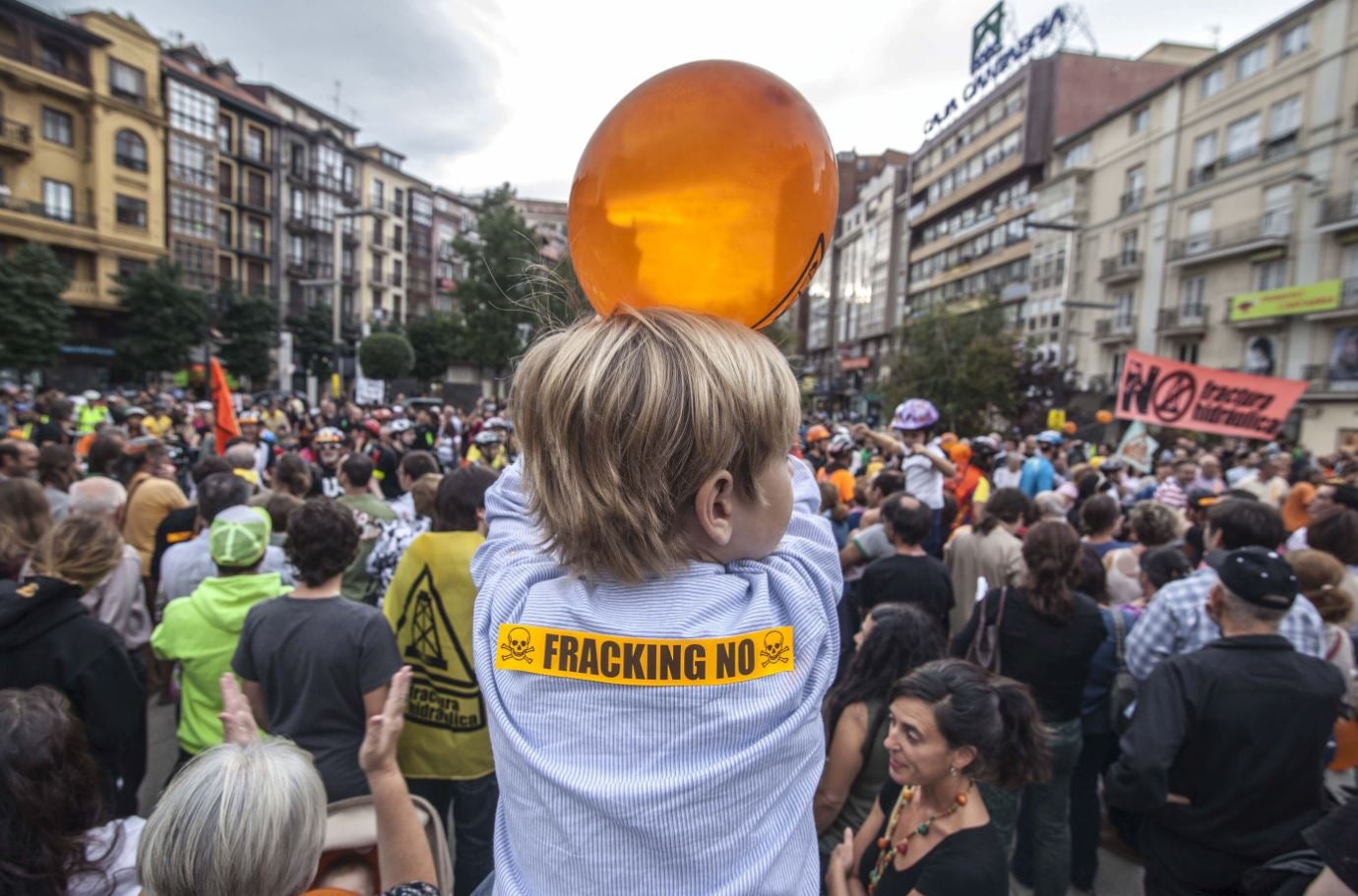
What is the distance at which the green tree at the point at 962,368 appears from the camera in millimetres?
26062

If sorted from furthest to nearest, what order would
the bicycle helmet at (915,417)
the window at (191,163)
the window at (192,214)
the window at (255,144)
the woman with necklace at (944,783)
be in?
the window at (255,144)
the window at (192,214)
the window at (191,163)
the bicycle helmet at (915,417)
the woman with necklace at (944,783)

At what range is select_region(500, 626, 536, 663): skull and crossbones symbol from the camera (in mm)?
1004

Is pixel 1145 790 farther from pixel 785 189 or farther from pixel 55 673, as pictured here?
pixel 55 673

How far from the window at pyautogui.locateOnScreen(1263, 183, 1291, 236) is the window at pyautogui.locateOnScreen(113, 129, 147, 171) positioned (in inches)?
1965

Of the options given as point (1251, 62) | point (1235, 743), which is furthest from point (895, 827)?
point (1251, 62)

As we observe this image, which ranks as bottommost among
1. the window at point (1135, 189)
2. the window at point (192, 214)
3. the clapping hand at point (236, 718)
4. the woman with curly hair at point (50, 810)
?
the woman with curly hair at point (50, 810)

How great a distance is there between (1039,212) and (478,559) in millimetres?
Result: 44927

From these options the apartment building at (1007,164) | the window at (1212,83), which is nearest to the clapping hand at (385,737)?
the apartment building at (1007,164)

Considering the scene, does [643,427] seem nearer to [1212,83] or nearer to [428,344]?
[1212,83]

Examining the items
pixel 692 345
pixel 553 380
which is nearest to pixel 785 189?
pixel 692 345

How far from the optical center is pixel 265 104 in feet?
154

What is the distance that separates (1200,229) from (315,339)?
48.8m

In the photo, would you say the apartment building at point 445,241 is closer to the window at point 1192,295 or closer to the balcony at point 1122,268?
the balcony at point 1122,268

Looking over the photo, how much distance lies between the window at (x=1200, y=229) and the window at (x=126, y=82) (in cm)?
4918
